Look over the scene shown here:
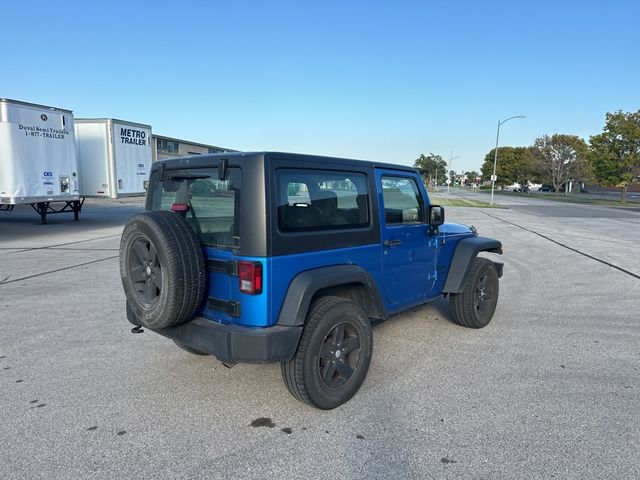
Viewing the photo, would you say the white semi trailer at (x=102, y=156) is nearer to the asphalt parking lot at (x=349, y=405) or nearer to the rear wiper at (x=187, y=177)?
the asphalt parking lot at (x=349, y=405)

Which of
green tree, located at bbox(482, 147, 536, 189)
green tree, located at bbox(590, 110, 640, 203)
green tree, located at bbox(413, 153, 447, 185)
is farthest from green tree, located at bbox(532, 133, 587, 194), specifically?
green tree, located at bbox(413, 153, 447, 185)

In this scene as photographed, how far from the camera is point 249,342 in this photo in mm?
2932

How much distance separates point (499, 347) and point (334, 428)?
2.43 meters

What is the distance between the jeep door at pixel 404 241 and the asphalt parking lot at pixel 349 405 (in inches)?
27.7

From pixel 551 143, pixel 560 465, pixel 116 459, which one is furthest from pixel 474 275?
pixel 551 143

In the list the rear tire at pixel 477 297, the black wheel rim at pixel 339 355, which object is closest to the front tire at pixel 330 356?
the black wheel rim at pixel 339 355

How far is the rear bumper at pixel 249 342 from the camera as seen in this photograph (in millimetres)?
2920

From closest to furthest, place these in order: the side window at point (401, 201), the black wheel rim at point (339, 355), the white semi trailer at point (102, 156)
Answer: the black wheel rim at point (339, 355)
the side window at point (401, 201)
the white semi trailer at point (102, 156)

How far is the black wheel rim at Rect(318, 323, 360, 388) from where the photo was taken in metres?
3.35

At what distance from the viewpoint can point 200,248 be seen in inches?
124

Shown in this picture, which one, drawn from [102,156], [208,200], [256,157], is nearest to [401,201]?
[256,157]

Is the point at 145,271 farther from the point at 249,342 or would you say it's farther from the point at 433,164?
the point at 433,164

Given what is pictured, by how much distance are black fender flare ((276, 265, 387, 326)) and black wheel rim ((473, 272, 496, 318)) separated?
2.34 metres

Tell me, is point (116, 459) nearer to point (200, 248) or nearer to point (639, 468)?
point (200, 248)
